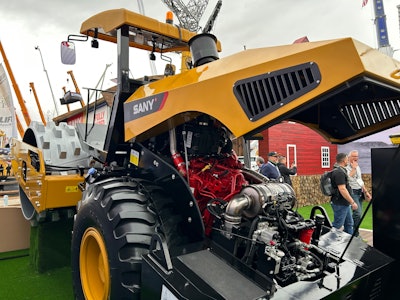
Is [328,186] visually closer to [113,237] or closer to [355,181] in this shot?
[355,181]

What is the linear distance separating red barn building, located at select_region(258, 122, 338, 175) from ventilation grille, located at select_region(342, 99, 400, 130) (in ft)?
37.1

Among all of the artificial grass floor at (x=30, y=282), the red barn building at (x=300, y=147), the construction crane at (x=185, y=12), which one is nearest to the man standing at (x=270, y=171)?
the artificial grass floor at (x=30, y=282)

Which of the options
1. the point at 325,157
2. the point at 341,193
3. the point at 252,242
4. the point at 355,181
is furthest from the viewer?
the point at 325,157

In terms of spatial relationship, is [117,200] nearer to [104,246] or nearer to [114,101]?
[104,246]

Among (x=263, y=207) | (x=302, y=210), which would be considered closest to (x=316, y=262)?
(x=263, y=207)

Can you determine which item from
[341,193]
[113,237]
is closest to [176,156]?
[113,237]

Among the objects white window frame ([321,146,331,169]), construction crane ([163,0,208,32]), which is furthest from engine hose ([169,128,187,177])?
construction crane ([163,0,208,32])

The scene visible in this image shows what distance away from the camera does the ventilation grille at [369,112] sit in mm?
2363

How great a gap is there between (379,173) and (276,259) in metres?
1.73

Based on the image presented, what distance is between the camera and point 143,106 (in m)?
2.75

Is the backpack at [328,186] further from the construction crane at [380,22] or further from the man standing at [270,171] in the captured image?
the construction crane at [380,22]

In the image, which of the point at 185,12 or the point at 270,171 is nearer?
A: the point at 270,171

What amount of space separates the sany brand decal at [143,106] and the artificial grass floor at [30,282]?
6.72 ft

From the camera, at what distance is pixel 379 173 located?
3229mm
